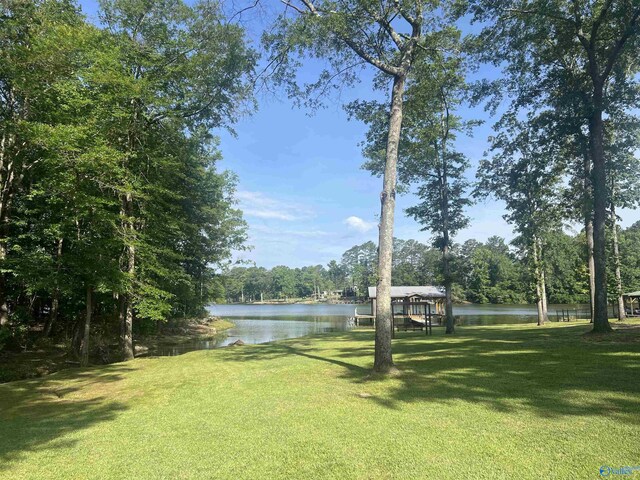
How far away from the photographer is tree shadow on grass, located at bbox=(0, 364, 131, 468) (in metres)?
4.80

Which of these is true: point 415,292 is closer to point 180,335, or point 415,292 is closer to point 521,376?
point 180,335

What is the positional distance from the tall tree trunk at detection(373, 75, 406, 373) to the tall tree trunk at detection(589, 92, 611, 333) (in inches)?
338

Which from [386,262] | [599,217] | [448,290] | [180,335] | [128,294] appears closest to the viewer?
[386,262]

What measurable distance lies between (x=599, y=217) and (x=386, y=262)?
9.52 m

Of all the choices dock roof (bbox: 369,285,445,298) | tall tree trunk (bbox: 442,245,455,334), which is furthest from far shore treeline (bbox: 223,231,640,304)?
dock roof (bbox: 369,285,445,298)

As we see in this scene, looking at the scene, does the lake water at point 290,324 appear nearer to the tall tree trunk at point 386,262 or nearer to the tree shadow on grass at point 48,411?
the tree shadow on grass at point 48,411

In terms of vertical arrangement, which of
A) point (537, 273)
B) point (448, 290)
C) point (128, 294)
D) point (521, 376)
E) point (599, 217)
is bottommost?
point (521, 376)

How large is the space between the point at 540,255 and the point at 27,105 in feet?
94.2

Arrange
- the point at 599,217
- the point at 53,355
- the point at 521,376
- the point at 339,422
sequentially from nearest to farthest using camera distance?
the point at 339,422, the point at 521,376, the point at 599,217, the point at 53,355

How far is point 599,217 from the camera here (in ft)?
43.2

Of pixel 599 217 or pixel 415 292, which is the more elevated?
pixel 599 217

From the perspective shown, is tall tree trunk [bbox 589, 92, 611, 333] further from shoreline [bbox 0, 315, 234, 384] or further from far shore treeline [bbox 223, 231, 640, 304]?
shoreline [bbox 0, 315, 234, 384]

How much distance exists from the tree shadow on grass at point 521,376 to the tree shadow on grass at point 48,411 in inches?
173

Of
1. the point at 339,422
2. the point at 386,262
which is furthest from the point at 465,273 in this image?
the point at 339,422
